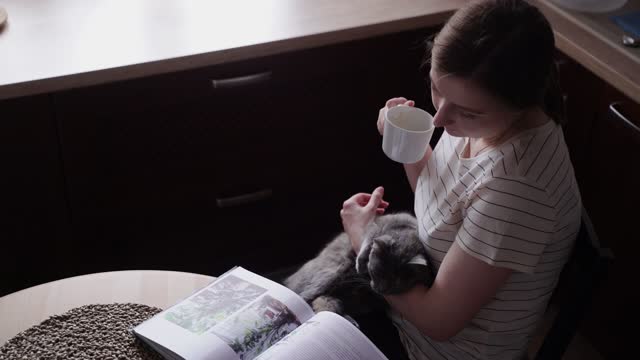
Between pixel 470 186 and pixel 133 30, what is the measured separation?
89 centimetres

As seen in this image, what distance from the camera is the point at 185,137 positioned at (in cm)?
181


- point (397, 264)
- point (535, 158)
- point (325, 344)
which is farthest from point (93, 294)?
point (535, 158)

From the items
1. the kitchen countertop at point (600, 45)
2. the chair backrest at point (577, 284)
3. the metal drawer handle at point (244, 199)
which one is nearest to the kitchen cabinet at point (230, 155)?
the metal drawer handle at point (244, 199)

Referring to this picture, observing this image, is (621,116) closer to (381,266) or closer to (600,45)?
(600,45)

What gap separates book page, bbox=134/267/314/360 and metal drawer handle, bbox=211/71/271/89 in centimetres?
60

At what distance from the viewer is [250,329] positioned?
3.83 feet

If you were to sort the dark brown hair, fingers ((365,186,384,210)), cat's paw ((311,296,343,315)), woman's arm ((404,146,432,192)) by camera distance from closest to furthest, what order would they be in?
the dark brown hair, cat's paw ((311,296,343,315)), fingers ((365,186,384,210)), woman's arm ((404,146,432,192))

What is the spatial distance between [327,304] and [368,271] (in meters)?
0.10

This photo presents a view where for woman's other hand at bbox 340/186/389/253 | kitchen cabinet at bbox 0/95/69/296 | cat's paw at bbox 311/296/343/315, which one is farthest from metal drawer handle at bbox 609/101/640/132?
kitchen cabinet at bbox 0/95/69/296

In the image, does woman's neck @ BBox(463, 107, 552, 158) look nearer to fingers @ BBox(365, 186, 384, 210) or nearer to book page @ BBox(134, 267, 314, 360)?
fingers @ BBox(365, 186, 384, 210)

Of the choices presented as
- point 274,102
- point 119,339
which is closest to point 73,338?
point 119,339

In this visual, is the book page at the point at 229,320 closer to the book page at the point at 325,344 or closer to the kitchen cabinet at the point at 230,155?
the book page at the point at 325,344

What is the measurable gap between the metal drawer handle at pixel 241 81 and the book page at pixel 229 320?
0.60m

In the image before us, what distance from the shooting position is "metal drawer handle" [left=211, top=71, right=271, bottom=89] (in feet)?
5.67
